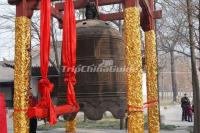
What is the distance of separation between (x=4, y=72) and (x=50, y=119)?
25.3 meters

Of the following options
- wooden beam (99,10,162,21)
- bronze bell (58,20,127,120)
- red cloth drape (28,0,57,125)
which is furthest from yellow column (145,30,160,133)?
red cloth drape (28,0,57,125)

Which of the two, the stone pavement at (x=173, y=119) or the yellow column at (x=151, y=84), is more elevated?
the yellow column at (x=151, y=84)

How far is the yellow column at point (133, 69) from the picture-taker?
14.1 ft

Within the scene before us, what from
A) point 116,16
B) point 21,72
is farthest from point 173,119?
point 21,72

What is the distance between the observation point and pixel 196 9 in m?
9.05

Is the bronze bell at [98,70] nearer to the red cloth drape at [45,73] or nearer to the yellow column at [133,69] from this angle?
the yellow column at [133,69]

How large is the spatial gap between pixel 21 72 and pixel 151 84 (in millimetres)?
2470

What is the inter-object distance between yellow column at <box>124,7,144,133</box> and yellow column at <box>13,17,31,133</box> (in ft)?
4.24

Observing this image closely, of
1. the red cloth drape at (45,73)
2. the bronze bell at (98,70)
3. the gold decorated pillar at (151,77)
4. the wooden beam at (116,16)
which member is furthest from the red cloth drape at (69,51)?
the wooden beam at (116,16)

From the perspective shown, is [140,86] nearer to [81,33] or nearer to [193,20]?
[81,33]

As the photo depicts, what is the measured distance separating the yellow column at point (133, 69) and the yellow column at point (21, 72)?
4.24ft

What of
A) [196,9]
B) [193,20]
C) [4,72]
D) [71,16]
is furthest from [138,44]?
[4,72]

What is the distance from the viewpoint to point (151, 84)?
19.8 ft

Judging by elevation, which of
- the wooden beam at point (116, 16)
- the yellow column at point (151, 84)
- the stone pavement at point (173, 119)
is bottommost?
the stone pavement at point (173, 119)
